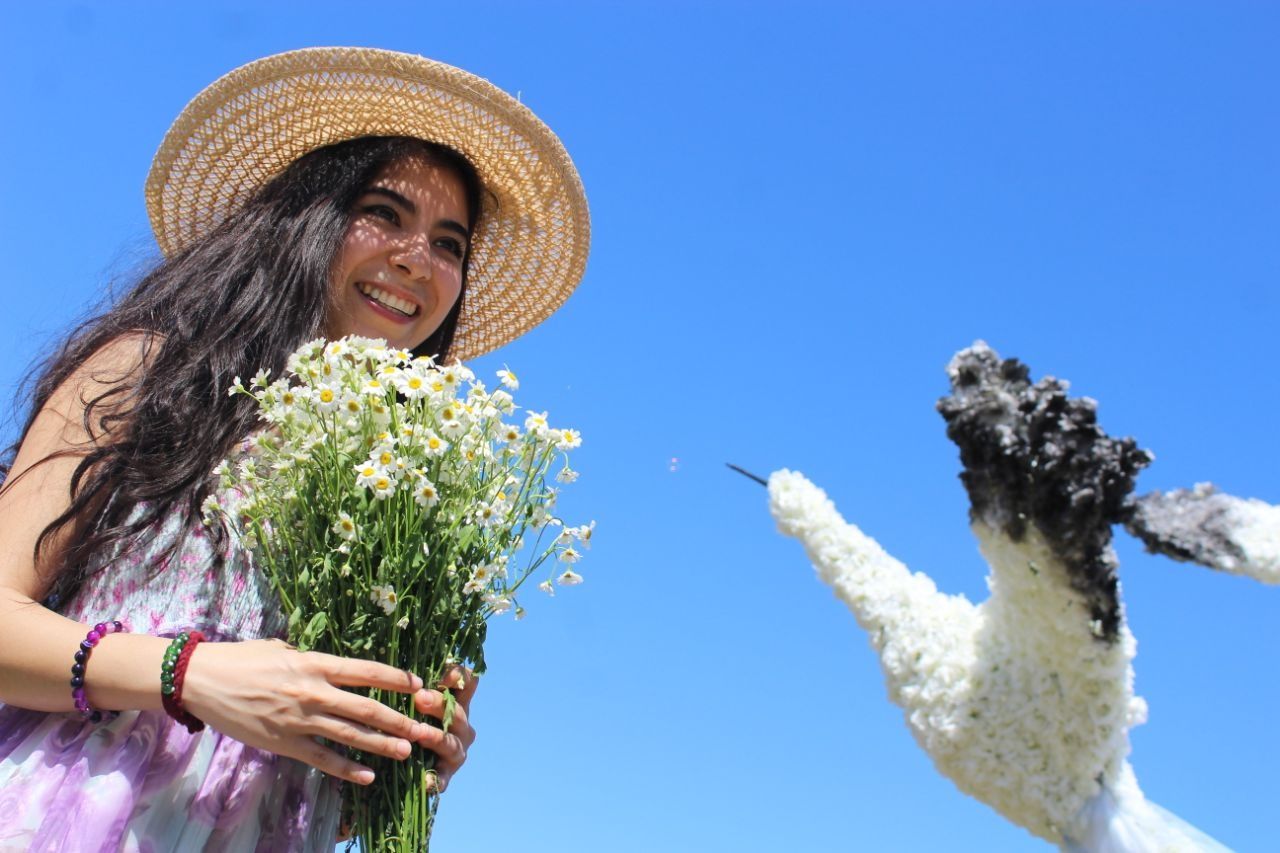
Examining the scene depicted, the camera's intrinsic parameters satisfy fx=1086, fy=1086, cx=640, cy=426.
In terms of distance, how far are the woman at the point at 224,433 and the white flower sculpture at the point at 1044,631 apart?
1.05 m

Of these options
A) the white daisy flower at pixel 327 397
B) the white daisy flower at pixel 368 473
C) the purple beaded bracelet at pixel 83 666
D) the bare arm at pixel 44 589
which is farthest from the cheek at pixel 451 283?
the purple beaded bracelet at pixel 83 666

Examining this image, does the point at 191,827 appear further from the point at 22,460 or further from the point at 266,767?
the point at 22,460

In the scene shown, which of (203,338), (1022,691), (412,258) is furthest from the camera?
(412,258)

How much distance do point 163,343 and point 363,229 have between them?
603mm

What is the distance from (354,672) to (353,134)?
1.89m

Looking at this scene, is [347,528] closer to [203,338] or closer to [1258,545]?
[203,338]

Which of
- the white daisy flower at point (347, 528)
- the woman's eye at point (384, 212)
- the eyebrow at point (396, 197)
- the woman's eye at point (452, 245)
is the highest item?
the eyebrow at point (396, 197)

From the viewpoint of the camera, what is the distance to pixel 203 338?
8.61 ft

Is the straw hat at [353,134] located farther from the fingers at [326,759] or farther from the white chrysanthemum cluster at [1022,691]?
the white chrysanthemum cluster at [1022,691]

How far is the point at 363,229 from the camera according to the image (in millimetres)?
2896

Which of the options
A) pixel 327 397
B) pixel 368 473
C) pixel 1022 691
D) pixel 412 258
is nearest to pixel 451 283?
pixel 412 258

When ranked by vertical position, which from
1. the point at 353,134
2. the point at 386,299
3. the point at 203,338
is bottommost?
the point at 203,338

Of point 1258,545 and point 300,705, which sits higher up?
point 1258,545

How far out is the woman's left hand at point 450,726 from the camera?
6.44 ft
